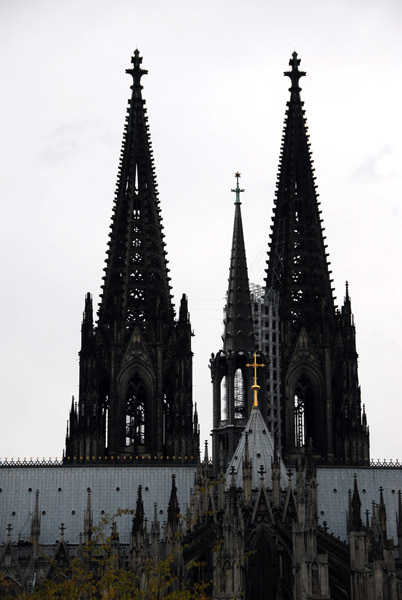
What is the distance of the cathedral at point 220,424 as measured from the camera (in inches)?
2751

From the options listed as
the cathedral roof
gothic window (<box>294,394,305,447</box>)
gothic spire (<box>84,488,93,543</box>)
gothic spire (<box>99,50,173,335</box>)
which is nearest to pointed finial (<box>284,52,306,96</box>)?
gothic spire (<box>99,50,173,335</box>)

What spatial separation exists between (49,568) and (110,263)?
23.7 meters

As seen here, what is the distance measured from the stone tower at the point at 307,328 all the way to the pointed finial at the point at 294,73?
6cm

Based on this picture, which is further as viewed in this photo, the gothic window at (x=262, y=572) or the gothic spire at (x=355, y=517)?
the gothic spire at (x=355, y=517)

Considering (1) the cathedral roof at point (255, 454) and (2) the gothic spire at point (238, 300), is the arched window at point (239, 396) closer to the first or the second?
(2) the gothic spire at point (238, 300)

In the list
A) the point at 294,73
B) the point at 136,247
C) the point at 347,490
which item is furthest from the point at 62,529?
the point at 294,73

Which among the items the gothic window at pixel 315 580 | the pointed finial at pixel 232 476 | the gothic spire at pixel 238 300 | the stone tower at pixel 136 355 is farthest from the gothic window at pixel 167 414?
the gothic window at pixel 315 580

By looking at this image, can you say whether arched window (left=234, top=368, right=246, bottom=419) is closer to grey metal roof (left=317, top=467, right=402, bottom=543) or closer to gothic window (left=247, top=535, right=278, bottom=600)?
grey metal roof (left=317, top=467, right=402, bottom=543)

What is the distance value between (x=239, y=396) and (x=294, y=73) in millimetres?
23483

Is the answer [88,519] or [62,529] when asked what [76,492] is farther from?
[88,519]

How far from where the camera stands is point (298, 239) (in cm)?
9506

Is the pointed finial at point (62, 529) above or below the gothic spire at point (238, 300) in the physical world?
below

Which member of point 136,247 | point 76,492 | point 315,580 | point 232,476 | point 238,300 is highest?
point 136,247

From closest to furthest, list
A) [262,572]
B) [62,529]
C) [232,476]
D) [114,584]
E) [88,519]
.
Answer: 1. [114,584]
2. [262,572]
3. [232,476]
4. [88,519]
5. [62,529]
